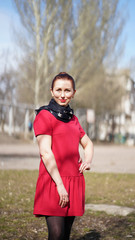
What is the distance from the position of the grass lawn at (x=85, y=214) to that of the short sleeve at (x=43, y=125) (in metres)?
2.00

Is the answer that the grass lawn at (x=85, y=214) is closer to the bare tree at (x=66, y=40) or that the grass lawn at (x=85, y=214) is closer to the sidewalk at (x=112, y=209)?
the sidewalk at (x=112, y=209)

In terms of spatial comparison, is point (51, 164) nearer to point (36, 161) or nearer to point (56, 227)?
point (56, 227)

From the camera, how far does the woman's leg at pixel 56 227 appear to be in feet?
8.09

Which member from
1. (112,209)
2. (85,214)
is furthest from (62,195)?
(112,209)

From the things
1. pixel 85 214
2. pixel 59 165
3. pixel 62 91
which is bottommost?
pixel 85 214

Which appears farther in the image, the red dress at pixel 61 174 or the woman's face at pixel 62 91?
the woman's face at pixel 62 91

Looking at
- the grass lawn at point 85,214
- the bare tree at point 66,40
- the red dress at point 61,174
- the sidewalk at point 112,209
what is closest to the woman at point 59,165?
the red dress at point 61,174

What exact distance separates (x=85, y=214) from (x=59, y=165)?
3.00 m

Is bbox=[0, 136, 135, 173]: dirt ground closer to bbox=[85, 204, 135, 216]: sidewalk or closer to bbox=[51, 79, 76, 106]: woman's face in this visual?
bbox=[85, 204, 135, 216]: sidewalk

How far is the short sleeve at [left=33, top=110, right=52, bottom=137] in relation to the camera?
2518 millimetres

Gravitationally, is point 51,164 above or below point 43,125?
below

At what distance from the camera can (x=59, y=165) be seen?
256cm

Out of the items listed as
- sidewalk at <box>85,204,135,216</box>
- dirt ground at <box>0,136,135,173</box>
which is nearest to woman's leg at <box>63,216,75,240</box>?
sidewalk at <box>85,204,135,216</box>

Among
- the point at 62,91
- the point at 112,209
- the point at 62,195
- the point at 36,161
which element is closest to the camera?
the point at 62,195
